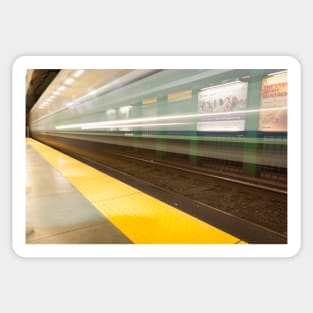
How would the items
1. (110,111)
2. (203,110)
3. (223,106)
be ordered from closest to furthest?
1. (223,106)
2. (203,110)
3. (110,111)

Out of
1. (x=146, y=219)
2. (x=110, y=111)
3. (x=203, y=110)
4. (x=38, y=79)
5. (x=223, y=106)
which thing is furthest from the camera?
(x=38, y=79)

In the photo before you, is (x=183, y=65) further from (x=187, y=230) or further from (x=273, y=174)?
(x=273, y=174)

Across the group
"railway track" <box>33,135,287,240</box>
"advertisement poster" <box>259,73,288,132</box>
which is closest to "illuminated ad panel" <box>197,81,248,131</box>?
"advertisement poster" <box>259,73,288,132</box>

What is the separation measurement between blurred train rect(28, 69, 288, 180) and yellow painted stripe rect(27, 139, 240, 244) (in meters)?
0.56

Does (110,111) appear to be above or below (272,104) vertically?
above

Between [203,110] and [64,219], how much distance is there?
1.91 metres

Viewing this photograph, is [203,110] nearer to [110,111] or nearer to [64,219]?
[64,219]

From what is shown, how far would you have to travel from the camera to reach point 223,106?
2.49 metres

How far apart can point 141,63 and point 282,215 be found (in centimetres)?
128

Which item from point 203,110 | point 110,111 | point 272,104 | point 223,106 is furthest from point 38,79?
point 272,104

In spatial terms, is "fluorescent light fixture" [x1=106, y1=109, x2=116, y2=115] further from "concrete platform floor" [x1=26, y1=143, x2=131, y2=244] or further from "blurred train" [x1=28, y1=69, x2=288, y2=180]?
"concrete platform floor" [x1=26, y1=143, x2=131, y2=244]

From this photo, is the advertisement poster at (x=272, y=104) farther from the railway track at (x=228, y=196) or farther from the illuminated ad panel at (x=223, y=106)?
the railway track at (x=228, y=196)

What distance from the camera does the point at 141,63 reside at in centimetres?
103
